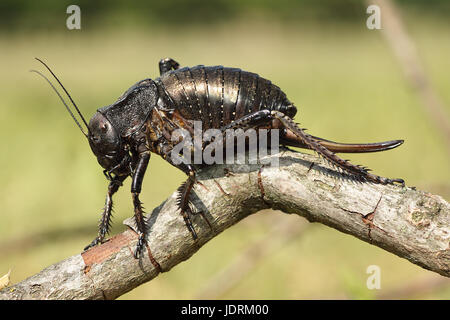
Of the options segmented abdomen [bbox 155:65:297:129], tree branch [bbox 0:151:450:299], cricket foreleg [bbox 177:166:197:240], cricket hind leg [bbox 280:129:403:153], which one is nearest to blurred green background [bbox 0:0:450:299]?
cricket hind leg [bbox 280:129:403:153]

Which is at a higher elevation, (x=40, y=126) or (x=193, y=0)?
(x=193, y=0)

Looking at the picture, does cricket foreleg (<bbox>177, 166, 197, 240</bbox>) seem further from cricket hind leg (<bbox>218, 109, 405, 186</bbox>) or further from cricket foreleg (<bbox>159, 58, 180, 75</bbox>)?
cricket foreleg (<bbox>159, 58, 180, 75</bbox>)

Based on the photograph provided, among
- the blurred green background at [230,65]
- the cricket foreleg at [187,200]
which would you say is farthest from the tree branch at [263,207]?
the blurred green background at [230,65]

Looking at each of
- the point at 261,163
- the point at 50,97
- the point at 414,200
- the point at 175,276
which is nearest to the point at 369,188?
the point at 414,200

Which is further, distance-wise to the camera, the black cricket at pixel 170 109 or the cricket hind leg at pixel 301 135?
the black cricket at pixel 170 109

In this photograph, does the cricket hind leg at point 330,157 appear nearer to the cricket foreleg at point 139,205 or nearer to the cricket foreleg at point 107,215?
the cricket foreleg at point 139,205

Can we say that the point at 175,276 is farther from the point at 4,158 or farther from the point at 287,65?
the point at 287,65

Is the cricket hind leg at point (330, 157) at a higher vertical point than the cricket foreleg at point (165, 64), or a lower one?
lower
